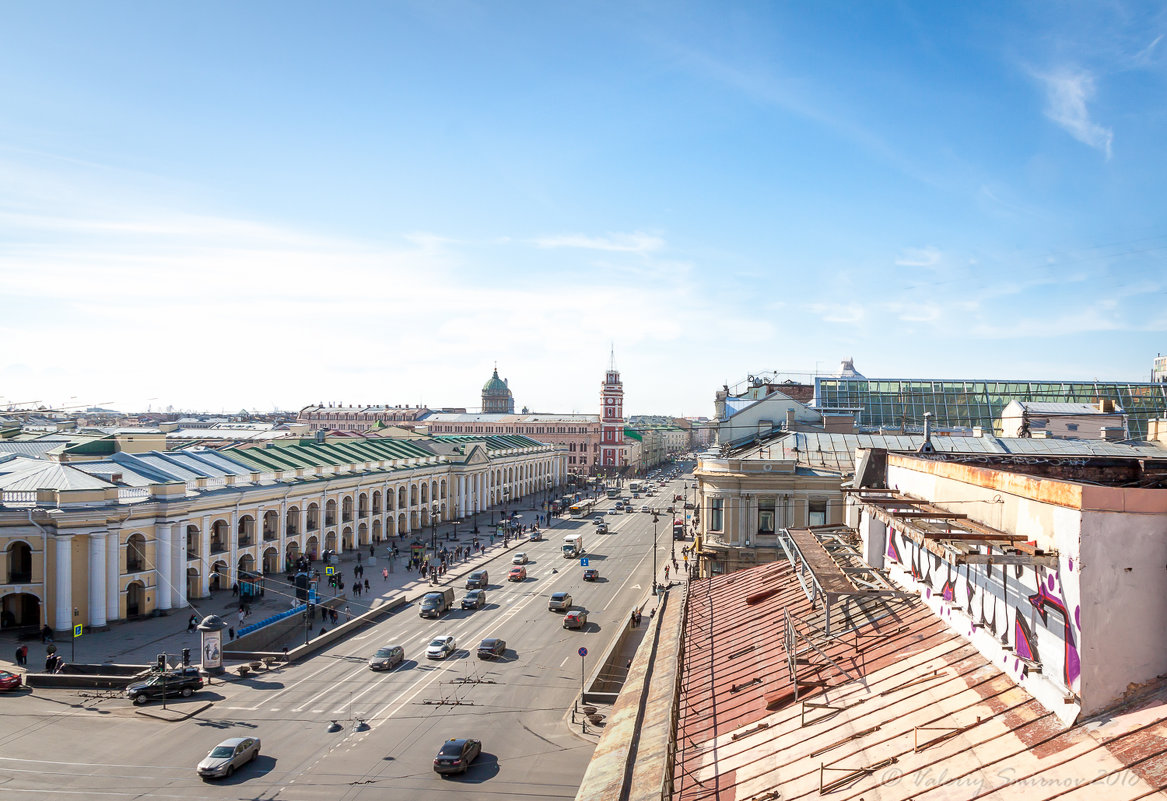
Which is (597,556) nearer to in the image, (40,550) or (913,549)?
(40,550)

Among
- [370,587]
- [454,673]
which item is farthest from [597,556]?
[454,673]

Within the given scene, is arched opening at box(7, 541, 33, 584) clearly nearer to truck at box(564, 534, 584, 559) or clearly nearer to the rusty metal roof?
truck at box(564, 534, 584, 559)

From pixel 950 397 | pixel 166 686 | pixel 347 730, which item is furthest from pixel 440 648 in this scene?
pixel 950 397

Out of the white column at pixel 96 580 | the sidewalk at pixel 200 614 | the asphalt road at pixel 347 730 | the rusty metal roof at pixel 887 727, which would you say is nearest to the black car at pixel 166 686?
the asphalt road at pixel 347 730

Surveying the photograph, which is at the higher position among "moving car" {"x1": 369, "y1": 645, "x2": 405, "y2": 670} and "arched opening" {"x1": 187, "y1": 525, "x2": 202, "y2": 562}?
"arched opening" {"x1": 187, "y1": 525, "x2": 202, "y2": 562}

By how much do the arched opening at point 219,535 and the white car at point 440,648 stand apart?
22773 mm

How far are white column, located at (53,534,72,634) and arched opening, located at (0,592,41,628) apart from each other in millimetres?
1941

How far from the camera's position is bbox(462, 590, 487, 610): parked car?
49.1 meters

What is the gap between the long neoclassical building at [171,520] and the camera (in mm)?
42250

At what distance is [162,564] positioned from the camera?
153ft

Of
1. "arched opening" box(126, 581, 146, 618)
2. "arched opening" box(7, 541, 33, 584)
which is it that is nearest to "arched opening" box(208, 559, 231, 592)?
"arched opening" box(126, 581, 146, 618)

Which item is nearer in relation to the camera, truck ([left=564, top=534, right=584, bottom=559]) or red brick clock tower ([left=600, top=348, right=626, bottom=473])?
truck ([left=564, top=534, right=584, bottom=559])

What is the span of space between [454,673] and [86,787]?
15.5 m

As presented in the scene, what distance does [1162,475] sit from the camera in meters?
13.4
